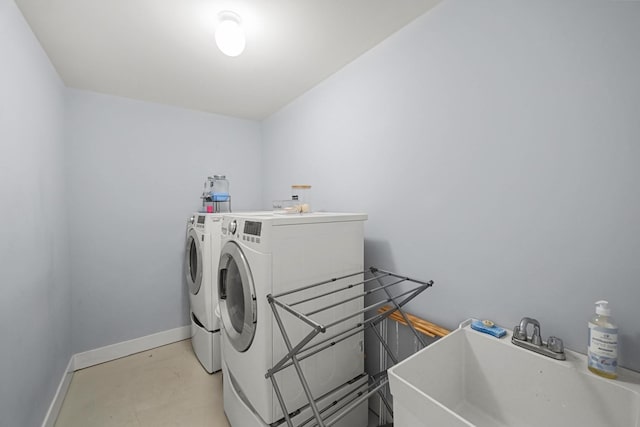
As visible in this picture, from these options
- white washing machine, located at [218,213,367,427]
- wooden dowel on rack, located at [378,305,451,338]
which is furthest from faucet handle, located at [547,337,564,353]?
white washing machine, located at [218,213,367,427]

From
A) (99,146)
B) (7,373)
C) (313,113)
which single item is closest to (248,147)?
(313,113)

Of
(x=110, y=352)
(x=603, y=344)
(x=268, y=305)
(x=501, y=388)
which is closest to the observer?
(x=603, y=344)

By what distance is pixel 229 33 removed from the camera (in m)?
1.38

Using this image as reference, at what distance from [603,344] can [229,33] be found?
80.5 inches

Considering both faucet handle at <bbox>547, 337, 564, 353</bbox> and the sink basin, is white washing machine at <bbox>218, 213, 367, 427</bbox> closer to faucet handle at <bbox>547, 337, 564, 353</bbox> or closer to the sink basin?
the sink basin

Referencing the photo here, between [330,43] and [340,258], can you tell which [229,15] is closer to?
[330,43]

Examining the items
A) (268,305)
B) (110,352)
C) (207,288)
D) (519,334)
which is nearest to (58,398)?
(110,352)

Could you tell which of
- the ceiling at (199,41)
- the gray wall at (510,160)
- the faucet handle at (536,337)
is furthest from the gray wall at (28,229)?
the faucet handle at (536,337)

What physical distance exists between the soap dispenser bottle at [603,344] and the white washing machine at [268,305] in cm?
97

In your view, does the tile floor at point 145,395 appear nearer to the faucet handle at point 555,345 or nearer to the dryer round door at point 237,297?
the dryer round door at point 237,297

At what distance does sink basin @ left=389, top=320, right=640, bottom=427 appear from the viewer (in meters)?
0.77

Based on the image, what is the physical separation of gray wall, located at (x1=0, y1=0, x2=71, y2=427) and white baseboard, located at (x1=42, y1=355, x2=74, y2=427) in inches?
2.0

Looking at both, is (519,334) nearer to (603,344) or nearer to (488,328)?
(488,328)

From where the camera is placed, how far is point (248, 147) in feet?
10.1
